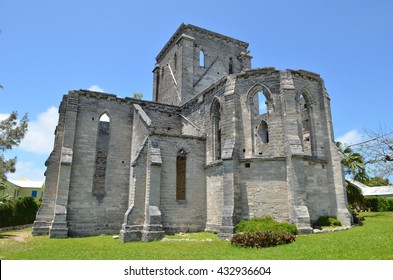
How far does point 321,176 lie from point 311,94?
5.21 m

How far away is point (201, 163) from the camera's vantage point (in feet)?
60.5

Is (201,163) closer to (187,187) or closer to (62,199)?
(187,187)

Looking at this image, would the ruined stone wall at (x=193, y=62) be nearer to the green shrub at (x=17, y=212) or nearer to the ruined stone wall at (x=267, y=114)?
the ruined stone wall at (x=267, y=114)

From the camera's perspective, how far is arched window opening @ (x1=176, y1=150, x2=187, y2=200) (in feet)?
58.0

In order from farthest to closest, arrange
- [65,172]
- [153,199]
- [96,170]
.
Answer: [96,170] → [65,172] → [153,199]

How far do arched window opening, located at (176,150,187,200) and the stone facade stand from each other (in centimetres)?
7

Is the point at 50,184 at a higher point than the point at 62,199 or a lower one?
higher

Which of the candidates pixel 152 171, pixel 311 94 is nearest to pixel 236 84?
pixel 311 94

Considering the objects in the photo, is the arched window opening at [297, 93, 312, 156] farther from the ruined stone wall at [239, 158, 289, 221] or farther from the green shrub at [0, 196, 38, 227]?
the green shrub at [0, 196, 38, 227]

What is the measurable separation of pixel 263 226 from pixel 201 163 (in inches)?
255

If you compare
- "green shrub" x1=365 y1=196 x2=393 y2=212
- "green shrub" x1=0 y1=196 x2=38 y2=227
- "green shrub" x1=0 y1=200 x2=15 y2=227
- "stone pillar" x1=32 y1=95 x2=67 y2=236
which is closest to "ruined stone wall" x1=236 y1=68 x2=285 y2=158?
"stone pillar" x1=32 y1=95 x2=67 y2=236

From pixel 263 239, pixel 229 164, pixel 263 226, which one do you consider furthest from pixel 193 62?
pixel 263 239

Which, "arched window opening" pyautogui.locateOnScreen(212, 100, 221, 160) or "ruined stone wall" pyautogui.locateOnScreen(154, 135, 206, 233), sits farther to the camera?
"arched window opening" pyautogui.locateOnScreen(212, 100, 221, 160)

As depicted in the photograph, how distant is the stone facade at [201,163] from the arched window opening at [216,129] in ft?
0.22
